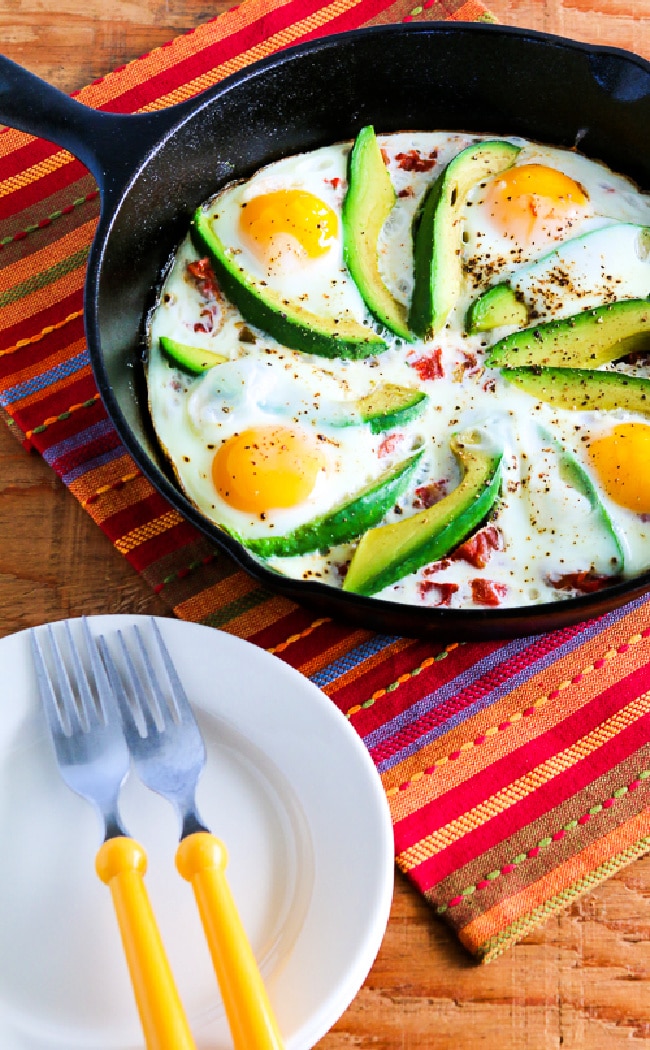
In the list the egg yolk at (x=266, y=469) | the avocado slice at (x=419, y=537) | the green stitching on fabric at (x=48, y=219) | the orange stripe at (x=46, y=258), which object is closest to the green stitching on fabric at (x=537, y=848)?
the avocado slice at (x=419, y=537)

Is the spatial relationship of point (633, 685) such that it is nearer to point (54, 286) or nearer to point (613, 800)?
point (613, 800)

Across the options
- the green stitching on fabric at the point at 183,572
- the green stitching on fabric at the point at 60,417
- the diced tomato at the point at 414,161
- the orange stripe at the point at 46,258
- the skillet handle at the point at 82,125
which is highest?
the skillet handle at the point at 82,125

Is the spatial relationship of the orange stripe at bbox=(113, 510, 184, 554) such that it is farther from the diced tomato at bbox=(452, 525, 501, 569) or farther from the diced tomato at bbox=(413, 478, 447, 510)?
the diced tomato at bbox=(452, 525, 501, 569)

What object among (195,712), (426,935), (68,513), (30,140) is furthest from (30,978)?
(30,140)

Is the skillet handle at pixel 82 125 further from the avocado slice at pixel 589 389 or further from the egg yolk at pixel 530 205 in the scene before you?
the avocado slice at pixel 589 389

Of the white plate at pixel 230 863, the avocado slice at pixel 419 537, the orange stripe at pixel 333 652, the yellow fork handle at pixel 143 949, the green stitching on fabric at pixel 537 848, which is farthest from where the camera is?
the orange stripe at pixel 333 652

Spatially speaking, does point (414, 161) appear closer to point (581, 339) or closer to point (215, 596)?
point (581, 339)

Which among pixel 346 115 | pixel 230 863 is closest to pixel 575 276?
pixel 346 115
